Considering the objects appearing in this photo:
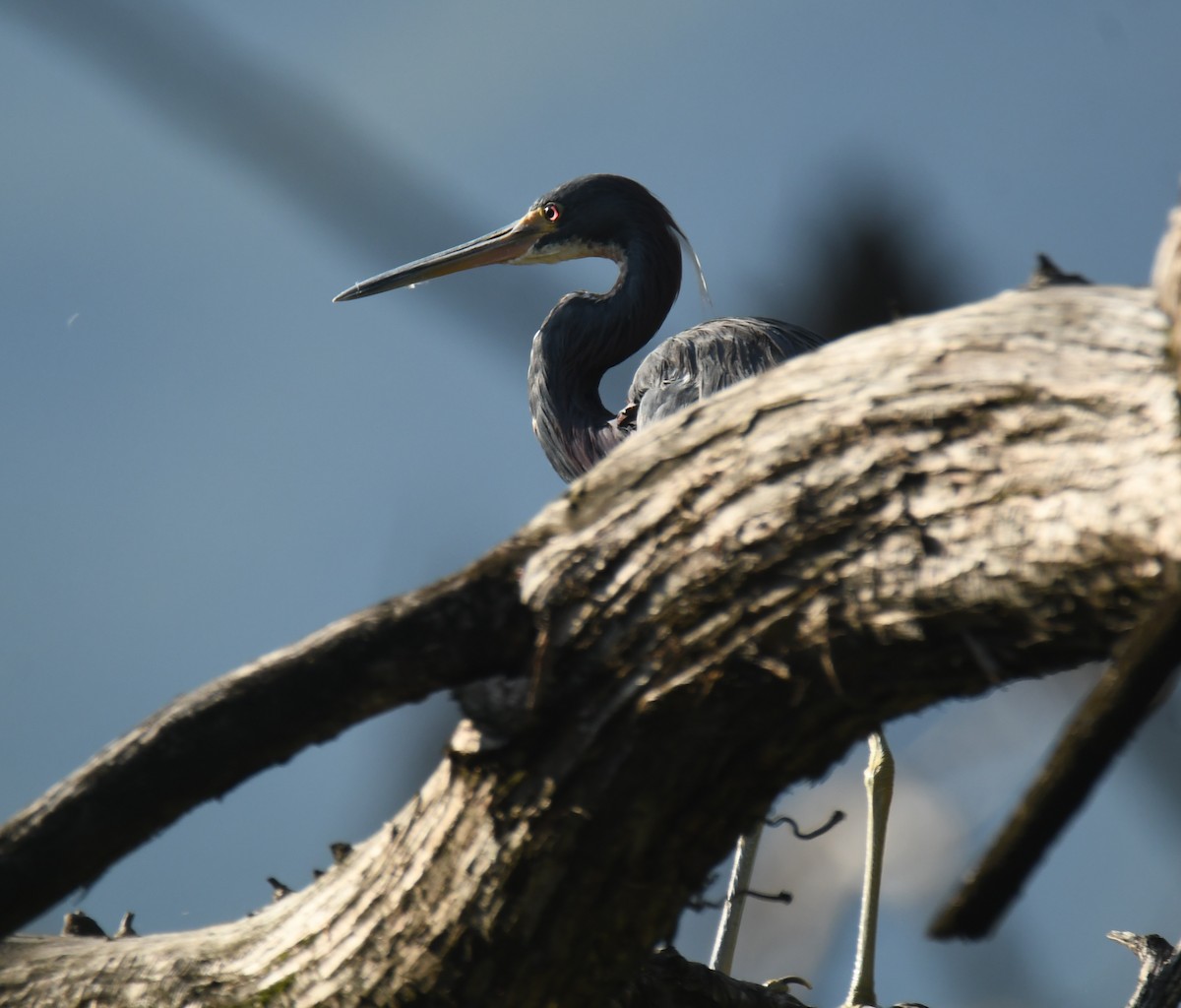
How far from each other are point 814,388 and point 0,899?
1088 millimetres

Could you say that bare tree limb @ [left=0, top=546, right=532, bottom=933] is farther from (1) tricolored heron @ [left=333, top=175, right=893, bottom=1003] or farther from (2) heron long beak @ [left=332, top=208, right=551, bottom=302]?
(2) heron long beak @ [left=332, top=208, right=551, bottom=302]

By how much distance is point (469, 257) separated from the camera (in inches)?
299

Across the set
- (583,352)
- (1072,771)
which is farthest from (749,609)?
(583,352)

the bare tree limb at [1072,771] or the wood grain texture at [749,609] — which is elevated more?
the wood grain texture at [749,609]

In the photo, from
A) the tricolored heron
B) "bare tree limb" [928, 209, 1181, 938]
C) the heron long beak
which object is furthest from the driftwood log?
the heron long beak

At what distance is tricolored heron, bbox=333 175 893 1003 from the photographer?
565 centimetres

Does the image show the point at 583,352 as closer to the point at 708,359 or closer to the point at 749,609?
the point at 708,359

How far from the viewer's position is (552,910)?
1831 millimetres

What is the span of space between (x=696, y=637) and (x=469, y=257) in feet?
20.4

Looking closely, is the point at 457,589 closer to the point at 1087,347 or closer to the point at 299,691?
the point at 299,691

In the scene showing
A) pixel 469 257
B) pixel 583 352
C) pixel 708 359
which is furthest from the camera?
pixel 469 257

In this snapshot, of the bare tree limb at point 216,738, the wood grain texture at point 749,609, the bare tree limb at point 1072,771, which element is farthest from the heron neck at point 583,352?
the bare tree limb at point 1072,771

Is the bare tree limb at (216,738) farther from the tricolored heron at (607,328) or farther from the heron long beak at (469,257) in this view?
the heron long beak at (469,257)

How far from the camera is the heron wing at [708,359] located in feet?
18.1
